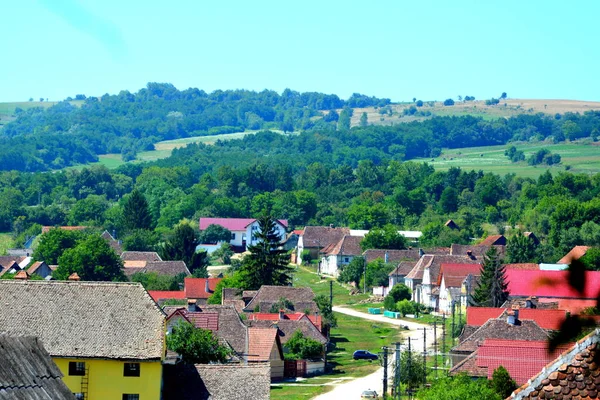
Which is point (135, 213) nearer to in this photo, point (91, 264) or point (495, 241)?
point (91, 264)

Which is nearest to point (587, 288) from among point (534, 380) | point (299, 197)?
point (534, 380)

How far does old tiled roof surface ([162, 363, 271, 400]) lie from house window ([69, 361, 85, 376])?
85.4 inches

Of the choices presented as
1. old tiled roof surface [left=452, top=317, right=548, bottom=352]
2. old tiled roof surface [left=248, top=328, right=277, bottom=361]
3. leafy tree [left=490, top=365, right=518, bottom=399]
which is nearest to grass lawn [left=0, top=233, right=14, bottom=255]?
old tiled roof surface [left=248, top=328, right=277, bottom=361]

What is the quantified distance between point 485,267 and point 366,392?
28.4m

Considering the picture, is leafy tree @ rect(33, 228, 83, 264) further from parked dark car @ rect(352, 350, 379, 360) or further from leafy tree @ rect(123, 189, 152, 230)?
parked dark car @ rect(352, 350, 379, 360)

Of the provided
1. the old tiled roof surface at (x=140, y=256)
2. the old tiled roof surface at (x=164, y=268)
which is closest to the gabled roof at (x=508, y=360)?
the old tiled roof surface at (x=164, y=268)

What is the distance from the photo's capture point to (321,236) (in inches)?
4476

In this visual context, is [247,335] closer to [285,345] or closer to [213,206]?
[285,345]

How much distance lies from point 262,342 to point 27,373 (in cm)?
3722

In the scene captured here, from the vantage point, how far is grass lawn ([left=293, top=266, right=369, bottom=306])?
8675 centimetres

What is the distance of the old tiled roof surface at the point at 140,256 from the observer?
336 ft

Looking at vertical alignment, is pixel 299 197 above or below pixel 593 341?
below

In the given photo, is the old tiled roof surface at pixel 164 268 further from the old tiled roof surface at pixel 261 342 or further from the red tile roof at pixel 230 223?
the old tiled roof surface at pixel 261 342

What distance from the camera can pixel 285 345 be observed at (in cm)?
5812
